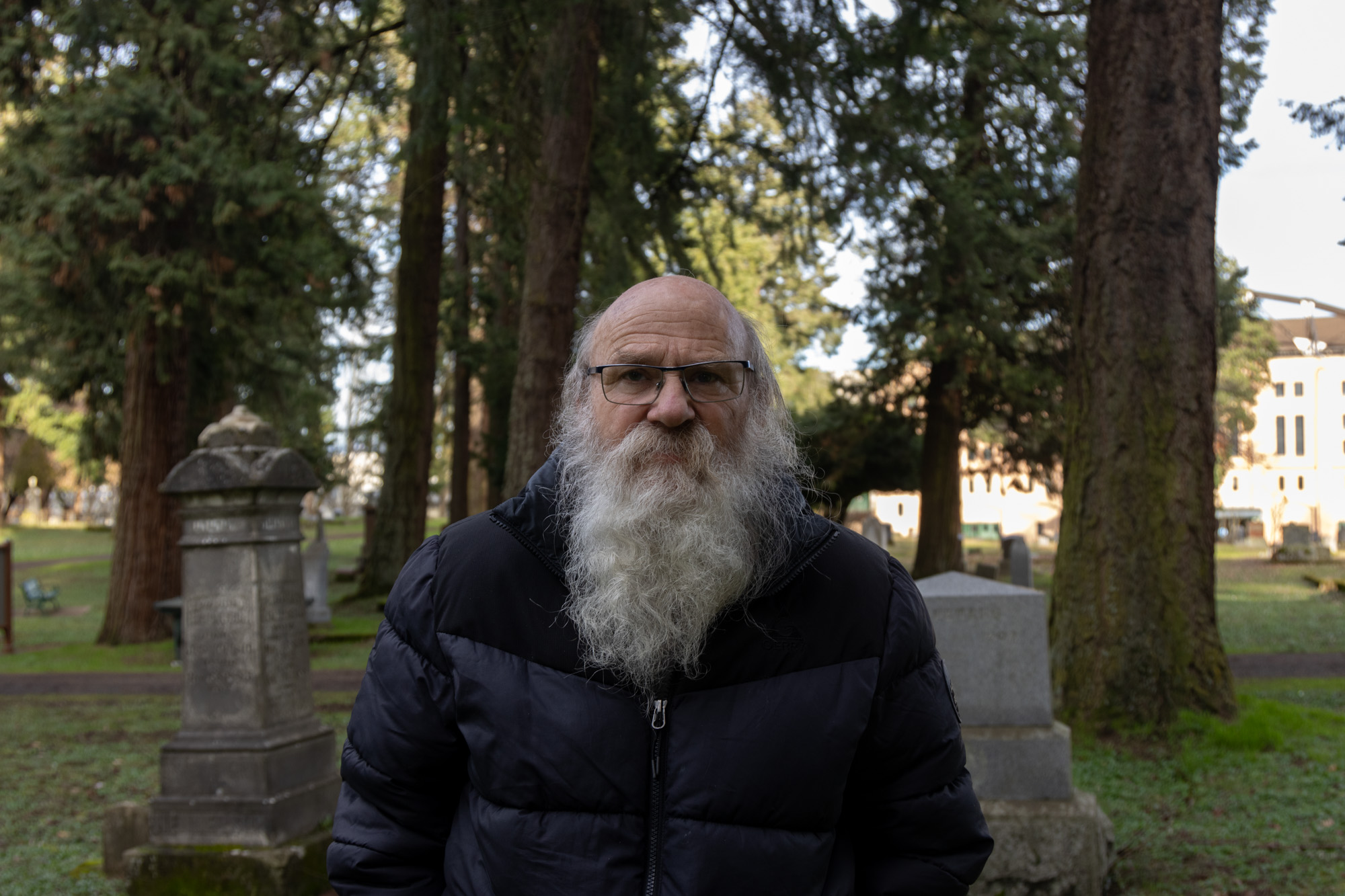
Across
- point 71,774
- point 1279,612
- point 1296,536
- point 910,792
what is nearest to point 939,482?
point 1279,612

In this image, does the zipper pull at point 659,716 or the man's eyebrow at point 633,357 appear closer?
the zipper pull at point 659,716

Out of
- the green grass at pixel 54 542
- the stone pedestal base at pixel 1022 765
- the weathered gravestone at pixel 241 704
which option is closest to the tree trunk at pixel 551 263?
the weathered gravestone at pixel 241 704

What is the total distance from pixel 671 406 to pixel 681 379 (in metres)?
0.06

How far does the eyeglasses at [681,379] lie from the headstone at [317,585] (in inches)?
594

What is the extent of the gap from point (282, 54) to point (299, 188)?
1830 mm

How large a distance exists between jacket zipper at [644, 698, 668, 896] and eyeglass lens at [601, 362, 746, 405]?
0.60 meters

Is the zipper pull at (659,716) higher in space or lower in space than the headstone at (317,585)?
higher

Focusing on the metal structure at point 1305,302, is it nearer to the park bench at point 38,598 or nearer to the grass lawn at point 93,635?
the grass lawn at point 93,635

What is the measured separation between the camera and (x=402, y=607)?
211 cm

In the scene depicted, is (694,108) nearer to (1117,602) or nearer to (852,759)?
(1117,602)

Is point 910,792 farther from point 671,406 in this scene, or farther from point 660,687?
point 671,406

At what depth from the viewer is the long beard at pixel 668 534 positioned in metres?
2.09

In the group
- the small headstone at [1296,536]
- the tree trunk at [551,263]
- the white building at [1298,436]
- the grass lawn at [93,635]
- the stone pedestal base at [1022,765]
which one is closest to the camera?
the stone pedestal base at [1022,765]

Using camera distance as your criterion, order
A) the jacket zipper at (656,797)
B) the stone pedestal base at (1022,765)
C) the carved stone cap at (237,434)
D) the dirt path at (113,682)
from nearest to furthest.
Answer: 1. the jacket zipper at (656,797)
2. the stone pedestal base at (1022,765)
3. the carved stone cap at (237,434)
4. the dirt path at (113,682)
